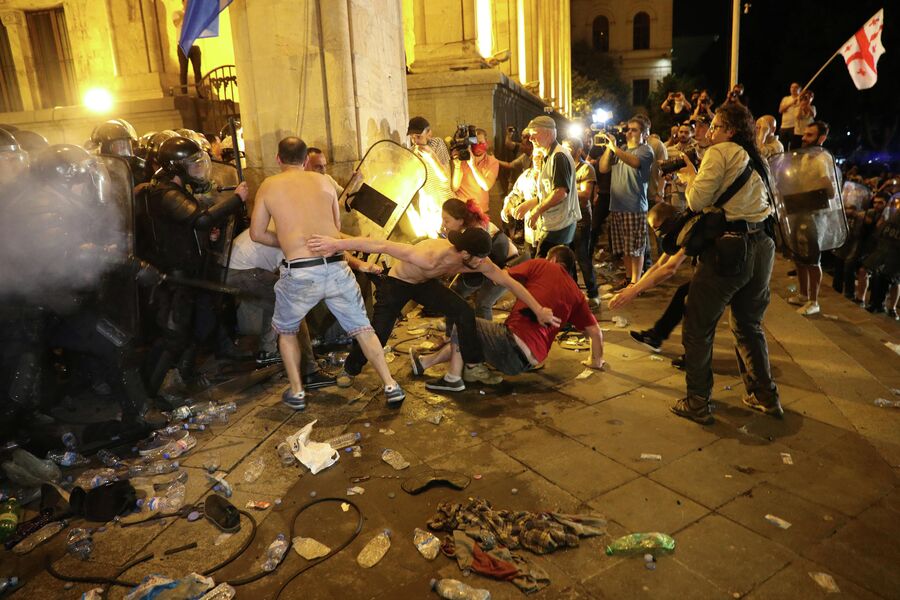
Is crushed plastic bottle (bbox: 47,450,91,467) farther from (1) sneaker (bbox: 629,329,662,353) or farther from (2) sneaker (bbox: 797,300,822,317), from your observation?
(2) sneaker (bbox: 797,300,822,317)

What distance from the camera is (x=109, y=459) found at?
407 cm

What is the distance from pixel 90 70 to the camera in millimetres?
14531

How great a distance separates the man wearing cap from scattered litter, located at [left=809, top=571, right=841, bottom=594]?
438 centimetres

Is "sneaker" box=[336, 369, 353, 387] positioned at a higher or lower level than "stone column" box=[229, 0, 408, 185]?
lower

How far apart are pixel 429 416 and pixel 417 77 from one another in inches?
297

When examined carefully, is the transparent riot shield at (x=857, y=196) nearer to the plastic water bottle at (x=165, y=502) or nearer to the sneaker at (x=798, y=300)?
the sneaker at (x=798, y=300)

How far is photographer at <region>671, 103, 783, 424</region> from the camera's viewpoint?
3.97 metres

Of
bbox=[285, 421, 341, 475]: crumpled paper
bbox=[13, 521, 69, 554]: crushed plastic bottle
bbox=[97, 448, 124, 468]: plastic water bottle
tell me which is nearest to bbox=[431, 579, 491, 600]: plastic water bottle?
bbox=[285, 421, 341, 475]: crumpled paper

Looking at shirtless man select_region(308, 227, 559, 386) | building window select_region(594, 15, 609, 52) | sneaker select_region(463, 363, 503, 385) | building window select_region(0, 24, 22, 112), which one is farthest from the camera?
building window select_region(594, 15, 609, 52)

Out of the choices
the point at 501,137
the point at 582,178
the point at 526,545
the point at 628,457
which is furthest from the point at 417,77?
the point at 526,545

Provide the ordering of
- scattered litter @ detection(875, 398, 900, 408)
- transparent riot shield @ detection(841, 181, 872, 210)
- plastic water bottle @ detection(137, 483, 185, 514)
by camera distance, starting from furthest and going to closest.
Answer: transparent riot shield @ detection(841, 181, 872, 210)
scattered litter @ detection(875, 398, 900, 408)
plastic water bottle @ detection(137, 483, 185, 514)

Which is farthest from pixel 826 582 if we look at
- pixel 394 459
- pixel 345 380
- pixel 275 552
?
pixel 345 380

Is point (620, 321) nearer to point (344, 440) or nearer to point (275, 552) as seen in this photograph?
point (344, 440)

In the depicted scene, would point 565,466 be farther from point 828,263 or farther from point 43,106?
point 43,106
